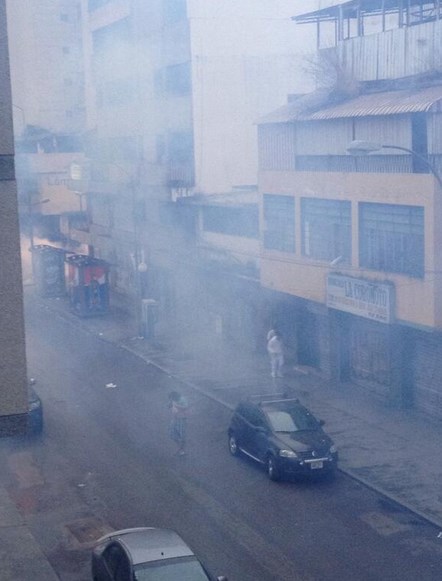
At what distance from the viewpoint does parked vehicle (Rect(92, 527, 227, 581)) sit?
6.16 metres

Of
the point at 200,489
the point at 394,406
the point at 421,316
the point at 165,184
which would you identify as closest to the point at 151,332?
the point at 165,184

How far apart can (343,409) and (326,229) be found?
281 centimetres

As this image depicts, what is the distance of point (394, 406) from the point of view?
517 inches

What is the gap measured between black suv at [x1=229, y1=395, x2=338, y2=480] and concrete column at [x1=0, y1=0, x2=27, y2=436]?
22.8 feet

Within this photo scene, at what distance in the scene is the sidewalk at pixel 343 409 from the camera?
979 centimetres

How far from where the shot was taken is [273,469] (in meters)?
9.87

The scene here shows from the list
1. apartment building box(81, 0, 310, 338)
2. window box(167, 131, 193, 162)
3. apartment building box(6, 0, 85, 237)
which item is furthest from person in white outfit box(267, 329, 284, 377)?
apartment building box(6, 0, 85, 237)

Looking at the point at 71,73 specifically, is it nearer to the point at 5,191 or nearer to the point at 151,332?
the point at 151,332

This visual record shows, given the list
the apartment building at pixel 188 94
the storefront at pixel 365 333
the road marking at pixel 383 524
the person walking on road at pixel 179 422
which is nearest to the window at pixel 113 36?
the apartment building at pixel 188 94

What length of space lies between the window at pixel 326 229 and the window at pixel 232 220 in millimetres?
3060

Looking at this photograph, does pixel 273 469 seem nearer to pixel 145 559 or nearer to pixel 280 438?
pixel 280 438

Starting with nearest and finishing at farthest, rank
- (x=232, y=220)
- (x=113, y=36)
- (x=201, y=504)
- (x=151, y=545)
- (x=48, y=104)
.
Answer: (x=151, y=545) < (x=201, y=504) < (x=232, y=220) < (x=113, y=36) < (x=48, y=104)

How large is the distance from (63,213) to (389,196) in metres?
16.9

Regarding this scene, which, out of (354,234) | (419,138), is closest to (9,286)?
(419,138)
